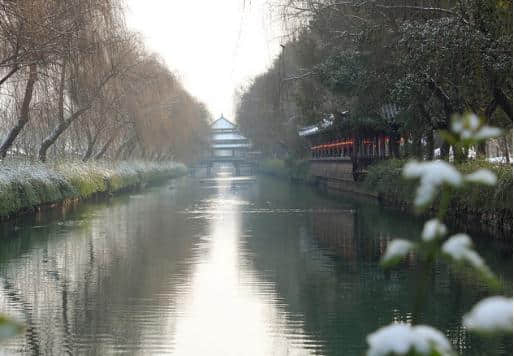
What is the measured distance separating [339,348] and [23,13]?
817 cm

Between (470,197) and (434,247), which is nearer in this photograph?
(434,247)

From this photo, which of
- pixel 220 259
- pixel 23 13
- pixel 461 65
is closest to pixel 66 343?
pixel 220 259

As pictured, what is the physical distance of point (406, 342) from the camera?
1.40 meters

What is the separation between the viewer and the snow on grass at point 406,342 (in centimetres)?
137

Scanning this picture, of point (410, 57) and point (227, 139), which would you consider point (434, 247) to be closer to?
point (410, 57)

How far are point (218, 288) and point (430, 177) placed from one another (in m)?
7.61

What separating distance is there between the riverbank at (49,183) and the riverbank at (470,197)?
892 cm

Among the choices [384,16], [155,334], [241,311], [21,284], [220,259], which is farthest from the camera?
[384,16]

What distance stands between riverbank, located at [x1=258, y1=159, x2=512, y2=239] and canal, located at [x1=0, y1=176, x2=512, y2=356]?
3.35 feet

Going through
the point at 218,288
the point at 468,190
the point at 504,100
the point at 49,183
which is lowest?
the point at 218,288

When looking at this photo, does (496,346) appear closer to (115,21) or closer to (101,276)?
(101,276)

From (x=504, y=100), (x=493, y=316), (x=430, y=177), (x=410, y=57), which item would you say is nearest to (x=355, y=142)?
(x=410, y=57)

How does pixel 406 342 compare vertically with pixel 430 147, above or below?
below

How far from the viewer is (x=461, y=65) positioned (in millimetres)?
12234
